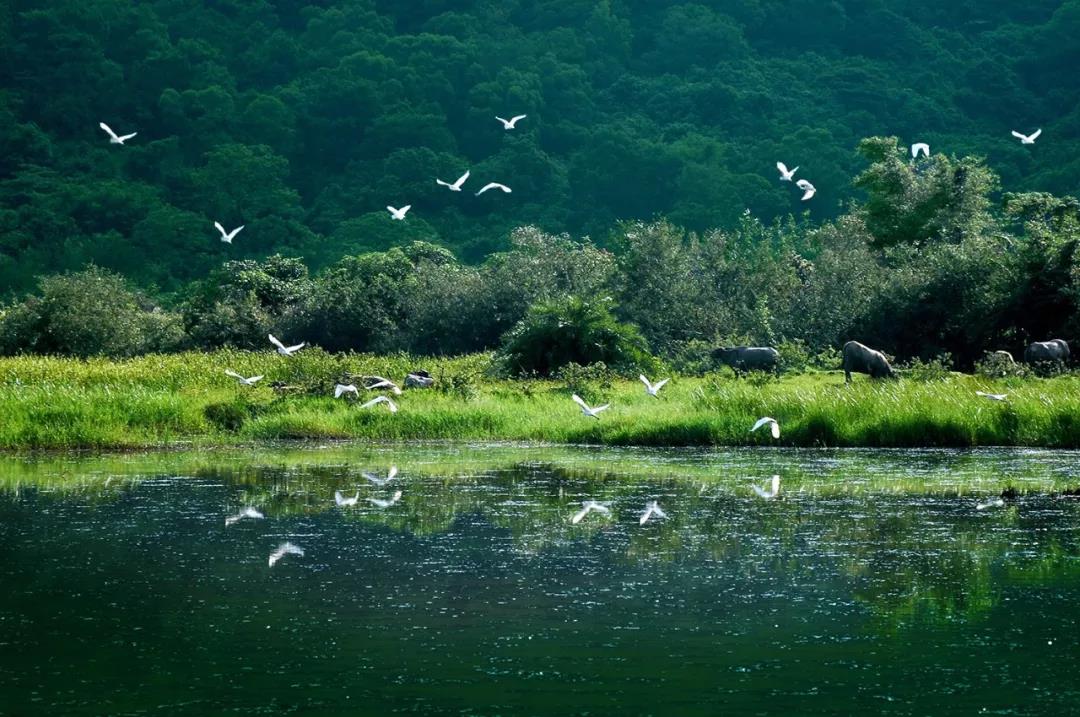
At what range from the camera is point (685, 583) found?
13.7 m

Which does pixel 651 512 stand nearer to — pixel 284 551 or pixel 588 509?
pixel 588 509

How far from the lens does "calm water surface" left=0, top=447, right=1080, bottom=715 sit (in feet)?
34.3

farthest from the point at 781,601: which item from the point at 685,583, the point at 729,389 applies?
the point at 729,389

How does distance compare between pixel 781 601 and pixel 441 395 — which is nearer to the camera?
pixel 781 601

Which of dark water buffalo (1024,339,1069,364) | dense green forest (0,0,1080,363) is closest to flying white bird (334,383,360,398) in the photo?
dark water buffalo (1024,339,1069,364)

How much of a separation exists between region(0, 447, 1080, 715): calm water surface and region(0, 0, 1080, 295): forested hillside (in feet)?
165

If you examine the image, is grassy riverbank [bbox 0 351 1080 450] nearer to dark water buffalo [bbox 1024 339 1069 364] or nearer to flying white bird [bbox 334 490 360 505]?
dark water buffalo [bbox 1024 339 1069 364]

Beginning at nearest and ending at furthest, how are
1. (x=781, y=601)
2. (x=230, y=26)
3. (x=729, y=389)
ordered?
1. (x=781, y=601)
2. (x=729, y=389)
3. (x=230, y=26)

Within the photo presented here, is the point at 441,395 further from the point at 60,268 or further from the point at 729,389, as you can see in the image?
the point at 60,268

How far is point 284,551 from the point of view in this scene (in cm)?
1549

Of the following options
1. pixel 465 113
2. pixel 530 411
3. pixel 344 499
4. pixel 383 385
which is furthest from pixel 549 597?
pixel 465 113

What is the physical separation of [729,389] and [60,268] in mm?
48684

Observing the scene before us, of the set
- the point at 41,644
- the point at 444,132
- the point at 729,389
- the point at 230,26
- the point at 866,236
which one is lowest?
the point at 41,644

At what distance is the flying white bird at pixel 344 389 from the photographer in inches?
1046
